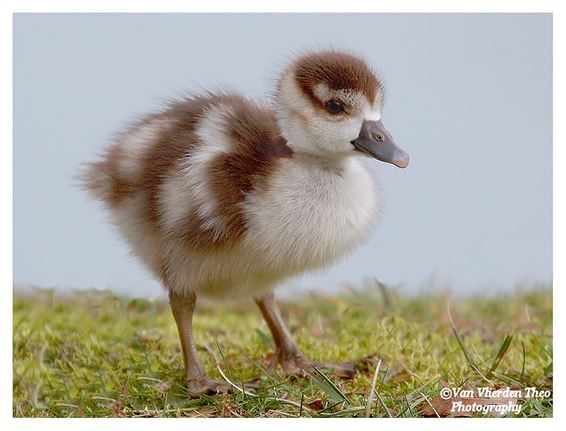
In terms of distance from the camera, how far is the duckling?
2.60 metres

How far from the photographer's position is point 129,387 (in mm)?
2895

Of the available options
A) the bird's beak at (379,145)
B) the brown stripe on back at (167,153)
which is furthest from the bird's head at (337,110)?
the brown stripe on back at (167,153)

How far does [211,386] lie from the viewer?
2.86m

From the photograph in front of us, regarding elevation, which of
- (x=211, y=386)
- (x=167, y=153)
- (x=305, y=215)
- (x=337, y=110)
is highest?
(x=337, y=110)

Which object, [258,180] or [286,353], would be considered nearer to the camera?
[258,180]

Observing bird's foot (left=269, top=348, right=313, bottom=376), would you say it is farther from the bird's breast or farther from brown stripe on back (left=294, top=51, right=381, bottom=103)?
brown stripe on back (left=294, top=51, right=381, bottom=103)

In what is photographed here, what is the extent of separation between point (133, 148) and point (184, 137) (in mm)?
153

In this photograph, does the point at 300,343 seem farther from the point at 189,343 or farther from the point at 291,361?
the point at 189,343

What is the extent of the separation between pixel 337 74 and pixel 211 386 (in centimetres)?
86

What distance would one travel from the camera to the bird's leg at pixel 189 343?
2.88m

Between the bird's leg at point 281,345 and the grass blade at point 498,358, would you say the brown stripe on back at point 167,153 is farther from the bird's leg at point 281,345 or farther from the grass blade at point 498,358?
the grass blade at point 498,358

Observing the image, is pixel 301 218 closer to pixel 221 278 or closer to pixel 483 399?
pixel 221 278

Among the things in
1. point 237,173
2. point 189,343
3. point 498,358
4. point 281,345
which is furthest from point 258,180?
point 498,358

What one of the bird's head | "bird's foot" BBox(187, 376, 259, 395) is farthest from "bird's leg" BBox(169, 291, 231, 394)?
the bird's head
